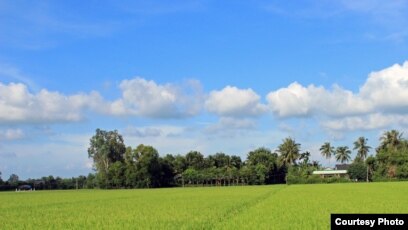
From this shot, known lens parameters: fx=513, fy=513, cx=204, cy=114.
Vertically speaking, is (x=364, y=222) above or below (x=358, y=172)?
above

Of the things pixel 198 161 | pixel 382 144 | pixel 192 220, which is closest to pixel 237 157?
pixel 198 161

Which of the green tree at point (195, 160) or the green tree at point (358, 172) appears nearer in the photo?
the green tree at point (358, 172)

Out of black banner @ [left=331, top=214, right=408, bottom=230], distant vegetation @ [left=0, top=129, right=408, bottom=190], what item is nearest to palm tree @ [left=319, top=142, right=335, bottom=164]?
distant vegetation @ [left=0, top=129, right=408, bottom=190]

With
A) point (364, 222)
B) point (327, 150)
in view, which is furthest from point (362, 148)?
point (364, 222)

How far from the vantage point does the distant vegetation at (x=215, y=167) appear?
371ft

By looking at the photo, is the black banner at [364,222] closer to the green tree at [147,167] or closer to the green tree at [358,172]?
the green tree at [147,167]

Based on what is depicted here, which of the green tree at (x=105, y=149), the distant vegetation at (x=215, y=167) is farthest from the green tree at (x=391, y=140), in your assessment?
the green tree at (x=105, y=149)

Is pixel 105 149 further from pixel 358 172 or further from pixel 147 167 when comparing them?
pixel 358 172

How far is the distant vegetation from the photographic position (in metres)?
113

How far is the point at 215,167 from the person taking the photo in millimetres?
129500

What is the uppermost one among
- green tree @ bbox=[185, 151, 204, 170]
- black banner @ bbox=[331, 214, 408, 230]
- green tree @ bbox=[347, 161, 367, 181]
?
green tree @ bbox=[185, 151, 204, 170]

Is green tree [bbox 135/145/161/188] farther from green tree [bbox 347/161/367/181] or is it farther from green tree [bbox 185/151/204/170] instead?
green tree [bbox 347/161/367/181]

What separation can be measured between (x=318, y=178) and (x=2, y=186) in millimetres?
76264

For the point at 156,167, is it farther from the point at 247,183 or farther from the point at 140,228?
the point at 140,228
